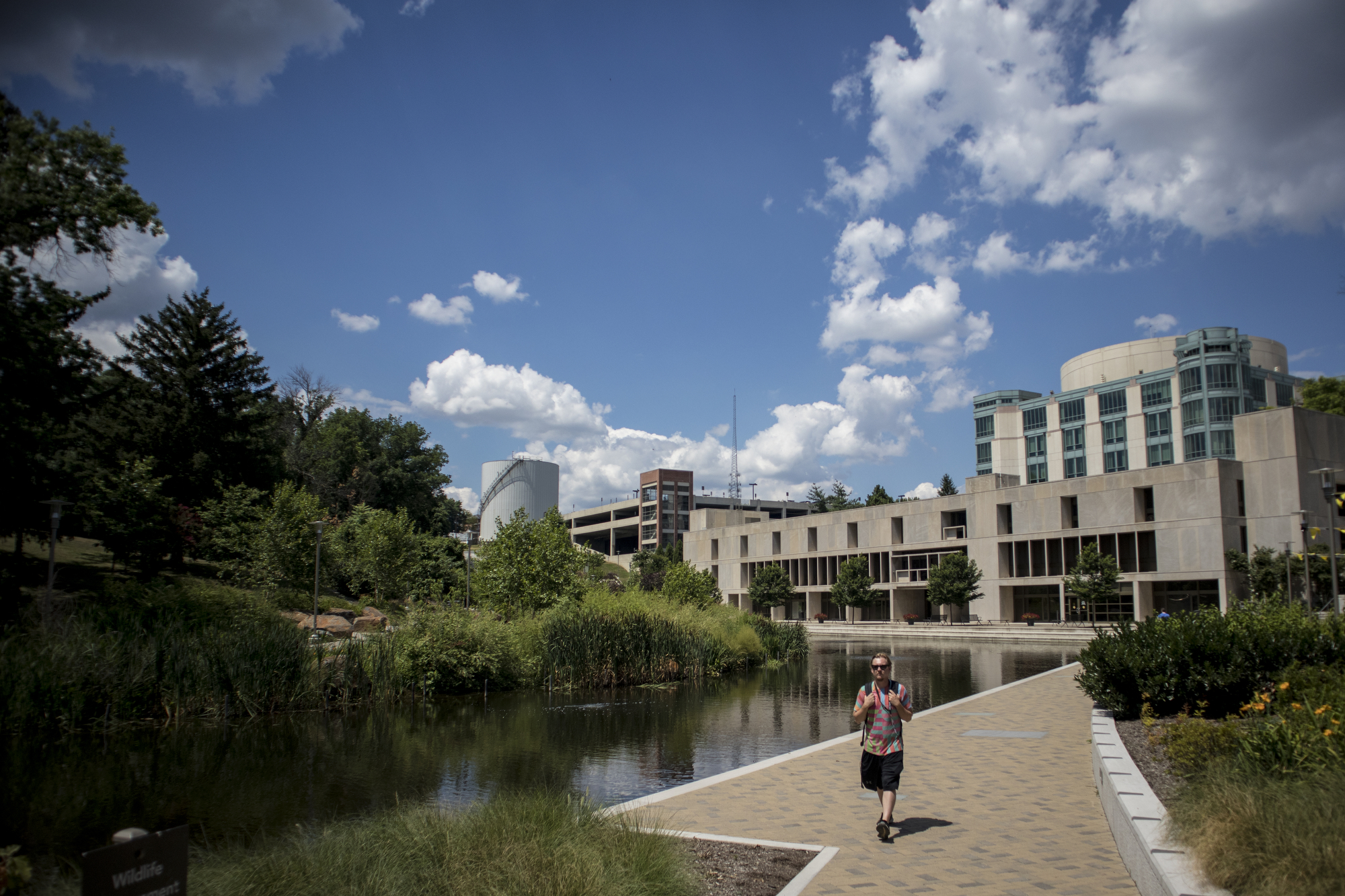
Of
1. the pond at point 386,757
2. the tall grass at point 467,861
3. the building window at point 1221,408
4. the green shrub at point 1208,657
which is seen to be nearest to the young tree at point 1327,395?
the building window at point 1221,408

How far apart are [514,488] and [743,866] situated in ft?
337

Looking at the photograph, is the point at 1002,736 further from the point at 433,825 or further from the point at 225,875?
the point at 225,875

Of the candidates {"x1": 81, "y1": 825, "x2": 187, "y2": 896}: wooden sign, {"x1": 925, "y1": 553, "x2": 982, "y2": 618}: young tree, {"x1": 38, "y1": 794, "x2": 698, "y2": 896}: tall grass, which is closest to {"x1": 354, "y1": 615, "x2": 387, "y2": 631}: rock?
{"x1": 38, "y1": 794, "x2": 698, "y2": 896}: tall grass

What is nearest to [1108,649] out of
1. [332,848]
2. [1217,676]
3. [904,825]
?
[1217,676]

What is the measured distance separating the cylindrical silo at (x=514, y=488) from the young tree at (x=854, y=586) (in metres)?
48.4

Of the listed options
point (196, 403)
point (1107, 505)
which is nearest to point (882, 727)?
point (196, 403)

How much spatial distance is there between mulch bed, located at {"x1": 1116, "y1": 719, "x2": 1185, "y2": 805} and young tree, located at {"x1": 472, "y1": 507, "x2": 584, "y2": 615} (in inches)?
763

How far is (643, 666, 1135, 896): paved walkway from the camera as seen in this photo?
651 cm

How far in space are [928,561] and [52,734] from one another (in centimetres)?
6153

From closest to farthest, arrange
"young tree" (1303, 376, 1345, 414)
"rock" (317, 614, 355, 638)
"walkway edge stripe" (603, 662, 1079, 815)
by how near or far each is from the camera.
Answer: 1. "walkway edge stripe" (603, 662, 1079, 815)
2. "rock" (317, 614, 355, 638)
3. "young tree" (1303, 376, 1345, 414)

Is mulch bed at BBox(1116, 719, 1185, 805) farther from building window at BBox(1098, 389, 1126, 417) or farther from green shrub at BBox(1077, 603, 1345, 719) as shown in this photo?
building window at BBox(1098, 389, 1126, 417)

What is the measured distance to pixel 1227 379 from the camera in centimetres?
7831

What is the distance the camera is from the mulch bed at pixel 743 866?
6.23m

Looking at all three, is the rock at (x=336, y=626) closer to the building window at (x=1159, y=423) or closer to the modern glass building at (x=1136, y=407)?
the modern glass building at (x=1136, y=407)
